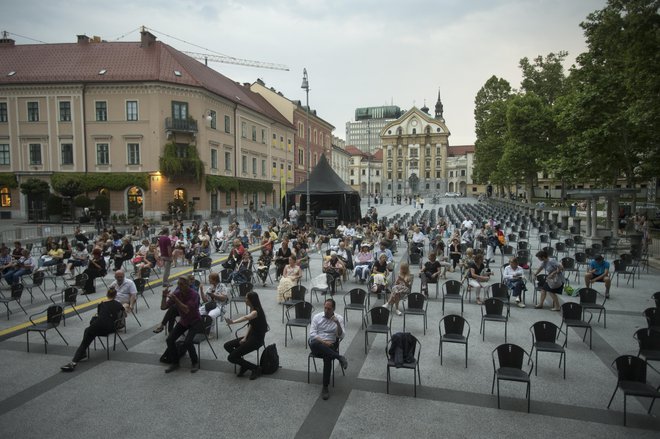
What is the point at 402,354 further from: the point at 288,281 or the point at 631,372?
the point at 288,281

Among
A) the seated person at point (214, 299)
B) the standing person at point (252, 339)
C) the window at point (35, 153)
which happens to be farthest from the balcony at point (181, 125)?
the standing person at point (252, 339)

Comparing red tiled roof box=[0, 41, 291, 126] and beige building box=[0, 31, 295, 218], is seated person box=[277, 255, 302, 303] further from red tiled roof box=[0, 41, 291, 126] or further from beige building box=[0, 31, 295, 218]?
red tiled roof box=[0, 41, 291, 126]

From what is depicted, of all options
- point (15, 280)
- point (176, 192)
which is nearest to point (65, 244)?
point (15, 280)

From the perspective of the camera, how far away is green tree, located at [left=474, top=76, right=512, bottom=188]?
5222 centimetres

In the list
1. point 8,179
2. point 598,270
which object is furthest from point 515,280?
point 8,179

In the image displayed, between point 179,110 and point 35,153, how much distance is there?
1398 cm

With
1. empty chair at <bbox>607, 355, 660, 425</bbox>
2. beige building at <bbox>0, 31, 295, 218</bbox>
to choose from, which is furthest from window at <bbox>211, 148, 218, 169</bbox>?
empty chair at <bbox>607, 355, 660, 425</bbox>

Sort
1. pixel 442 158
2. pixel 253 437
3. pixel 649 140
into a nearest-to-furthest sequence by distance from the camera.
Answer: pixel 253 437
pixel 649 140
pixel 442 158

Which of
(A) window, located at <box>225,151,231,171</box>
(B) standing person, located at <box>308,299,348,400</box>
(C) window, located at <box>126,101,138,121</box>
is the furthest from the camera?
(A) window, located at <box>225,151,231,171</box>

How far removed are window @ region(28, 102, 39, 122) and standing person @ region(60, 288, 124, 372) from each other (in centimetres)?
3958

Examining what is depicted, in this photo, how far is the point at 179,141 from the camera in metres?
39.3

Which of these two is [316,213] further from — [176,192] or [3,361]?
[3,361]

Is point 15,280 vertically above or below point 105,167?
below

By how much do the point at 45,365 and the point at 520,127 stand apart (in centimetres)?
4368
